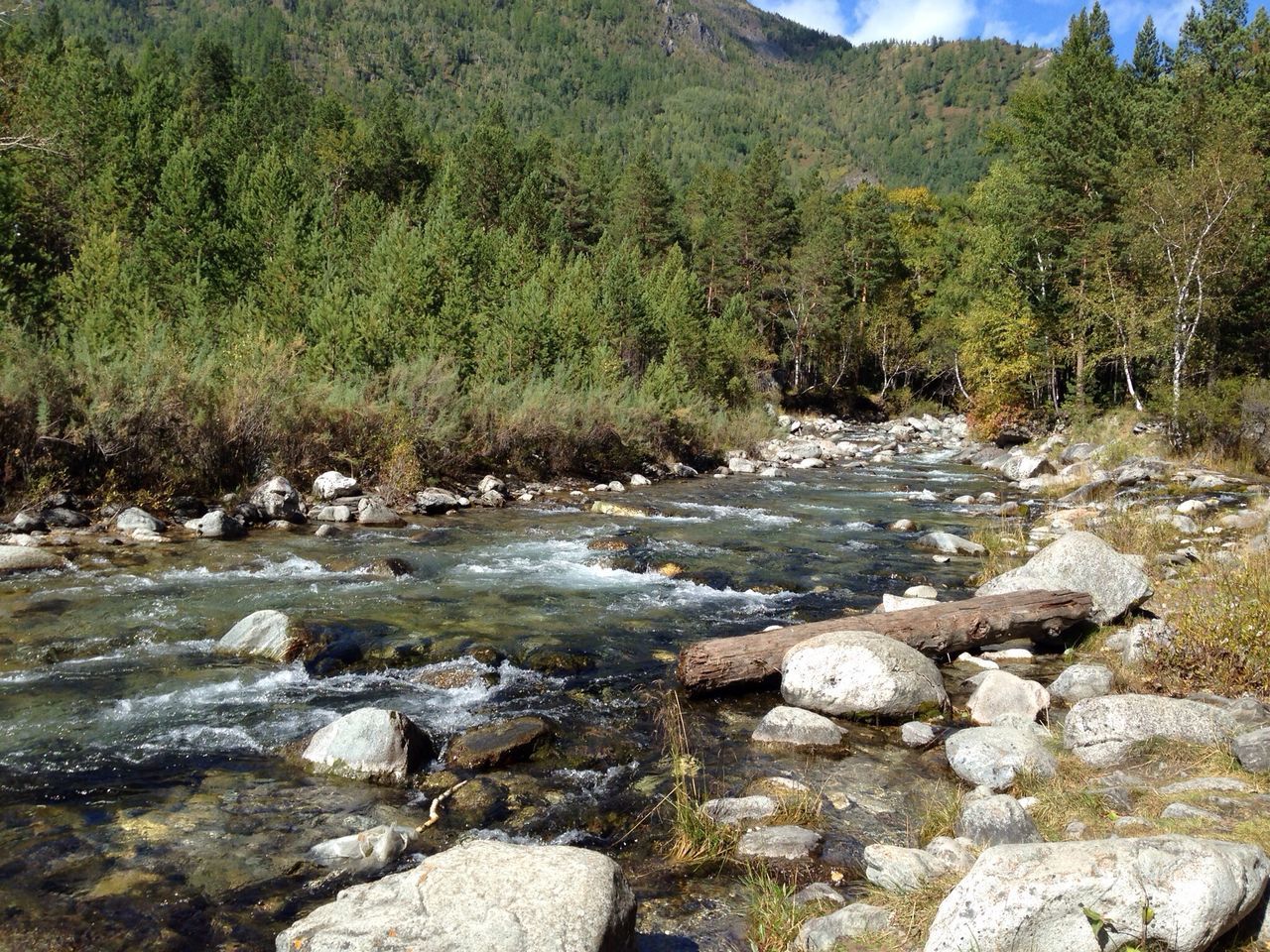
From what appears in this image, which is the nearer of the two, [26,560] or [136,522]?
[26,560]

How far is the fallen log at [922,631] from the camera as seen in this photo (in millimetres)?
7816

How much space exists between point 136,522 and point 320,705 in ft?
28.4

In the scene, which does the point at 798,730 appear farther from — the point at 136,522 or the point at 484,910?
the point at 136,522

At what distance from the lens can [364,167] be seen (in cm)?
5459

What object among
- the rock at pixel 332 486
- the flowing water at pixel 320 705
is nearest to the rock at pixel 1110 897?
the flowing water at pixel 320 705

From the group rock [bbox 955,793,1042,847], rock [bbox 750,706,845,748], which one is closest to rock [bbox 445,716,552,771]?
rock [bbox 750,706,845,748]

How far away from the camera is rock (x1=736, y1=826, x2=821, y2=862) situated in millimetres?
4949

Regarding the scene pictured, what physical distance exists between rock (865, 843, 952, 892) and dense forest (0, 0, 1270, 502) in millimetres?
11260

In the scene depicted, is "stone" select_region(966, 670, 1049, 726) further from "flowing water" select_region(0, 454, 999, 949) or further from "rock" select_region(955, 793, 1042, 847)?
"rock" select_region(955, 793, 1042, 847)

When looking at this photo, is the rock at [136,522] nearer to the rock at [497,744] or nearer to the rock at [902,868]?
the rock at [497,744]

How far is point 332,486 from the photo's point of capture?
683 inches

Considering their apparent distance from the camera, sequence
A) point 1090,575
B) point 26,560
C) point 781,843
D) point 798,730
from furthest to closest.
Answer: point 26,560 < point 1090,575 < point 798,730 < point 781,843

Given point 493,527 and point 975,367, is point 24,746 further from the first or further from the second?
point 975,367

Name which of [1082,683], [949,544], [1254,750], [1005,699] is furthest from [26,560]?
[949,544]
